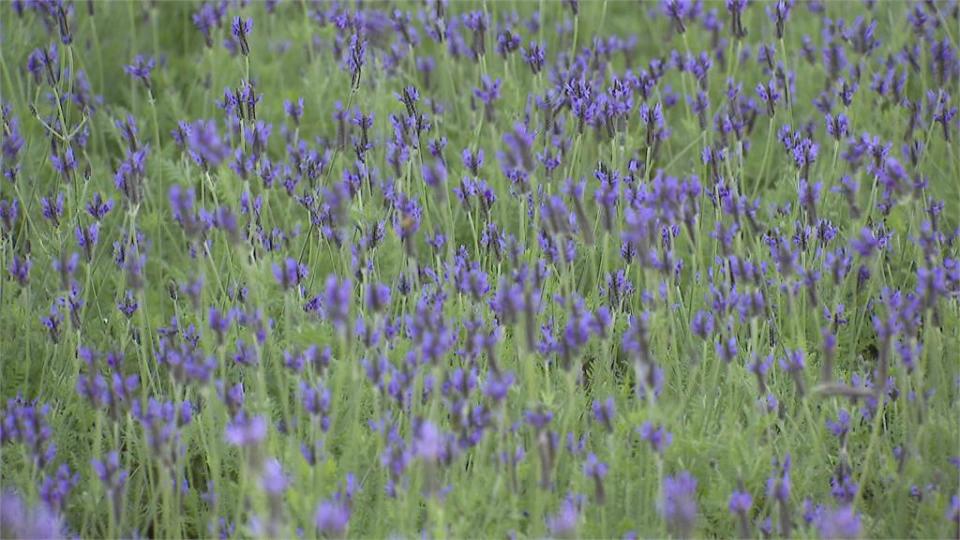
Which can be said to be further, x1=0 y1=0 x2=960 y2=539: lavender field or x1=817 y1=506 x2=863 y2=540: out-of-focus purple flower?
x1=0 y1=0 x2=960 y2=539: lavender field

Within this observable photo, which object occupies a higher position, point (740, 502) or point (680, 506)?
point (680, 506)

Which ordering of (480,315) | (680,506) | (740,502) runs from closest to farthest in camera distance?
(680,506) < (740,502) < (480,315)

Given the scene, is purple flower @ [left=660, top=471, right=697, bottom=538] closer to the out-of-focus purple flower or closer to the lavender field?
the lavender field

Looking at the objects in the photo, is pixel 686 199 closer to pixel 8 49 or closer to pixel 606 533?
pixel 606 533

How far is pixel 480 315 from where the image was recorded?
10.0 ft

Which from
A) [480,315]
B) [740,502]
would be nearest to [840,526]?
[740,502]

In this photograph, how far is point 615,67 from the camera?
17.2 ft

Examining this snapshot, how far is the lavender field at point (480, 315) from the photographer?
2643mm

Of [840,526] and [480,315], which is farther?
[480,315]

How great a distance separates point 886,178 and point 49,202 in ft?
6.93

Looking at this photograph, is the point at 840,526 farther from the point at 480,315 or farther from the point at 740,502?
the point at 480,315

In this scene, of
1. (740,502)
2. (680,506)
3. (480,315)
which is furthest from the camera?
(480,315)

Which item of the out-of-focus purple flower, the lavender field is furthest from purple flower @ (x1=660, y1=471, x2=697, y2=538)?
the out-of-focus purple flower

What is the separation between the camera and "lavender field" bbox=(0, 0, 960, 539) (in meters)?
2.64
